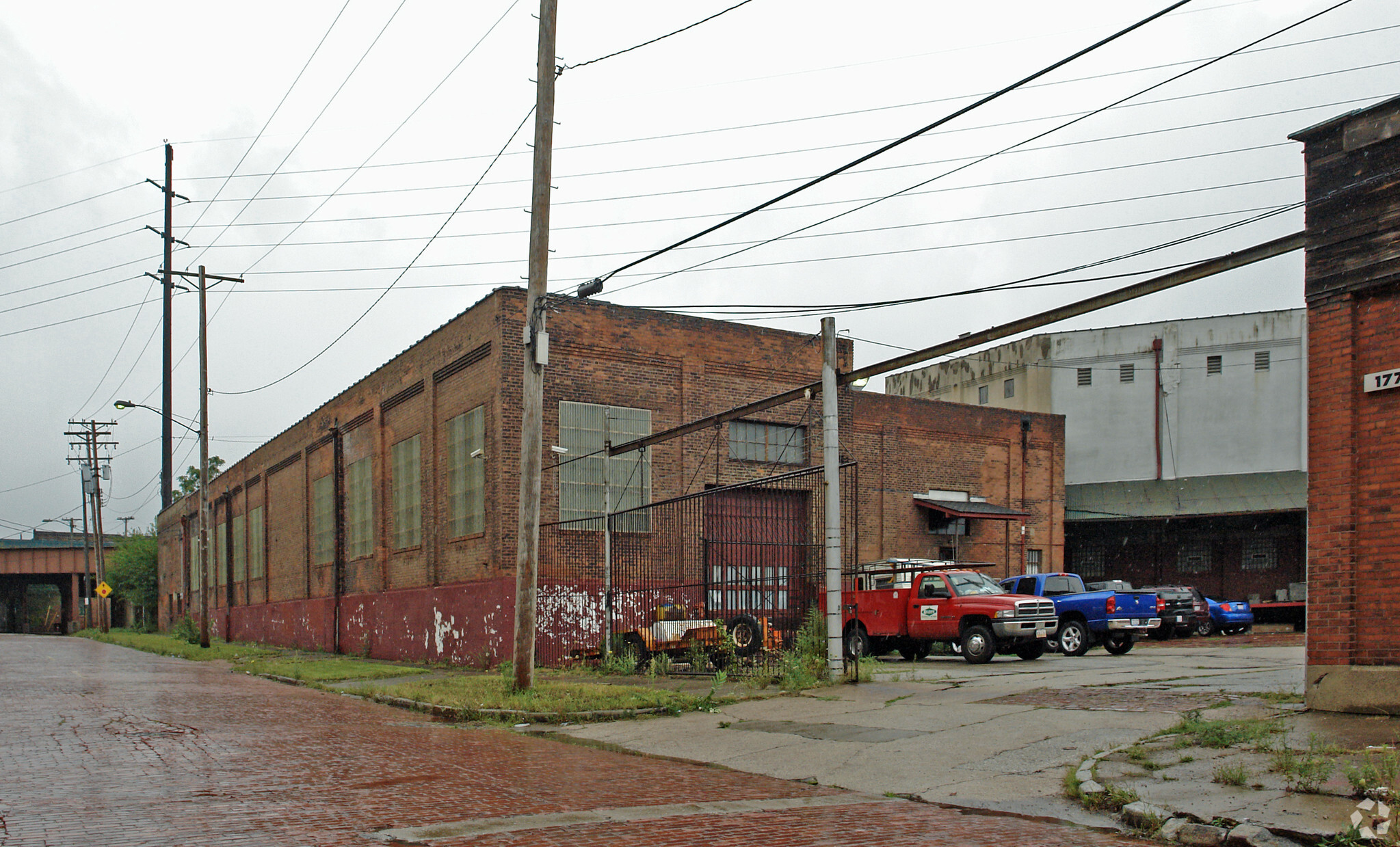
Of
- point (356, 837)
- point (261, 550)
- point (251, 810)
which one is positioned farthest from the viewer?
point (261, 550)

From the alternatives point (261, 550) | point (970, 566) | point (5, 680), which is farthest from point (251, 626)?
point (970, 566)

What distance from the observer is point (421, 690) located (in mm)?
17250

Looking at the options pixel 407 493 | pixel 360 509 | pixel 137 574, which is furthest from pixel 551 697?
pixel 137 574

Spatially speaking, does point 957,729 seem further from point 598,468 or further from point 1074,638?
point 598,468

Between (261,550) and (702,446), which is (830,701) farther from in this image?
(261,550)

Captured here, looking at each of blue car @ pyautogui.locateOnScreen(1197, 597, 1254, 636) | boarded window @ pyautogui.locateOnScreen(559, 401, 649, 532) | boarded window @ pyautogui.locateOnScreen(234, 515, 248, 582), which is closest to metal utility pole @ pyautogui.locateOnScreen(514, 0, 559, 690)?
boarded window @ pyautogui.locateOnScreen(559, 401, 649, 532)

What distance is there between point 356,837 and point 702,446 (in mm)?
20766

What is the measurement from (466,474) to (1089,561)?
91.4 feet

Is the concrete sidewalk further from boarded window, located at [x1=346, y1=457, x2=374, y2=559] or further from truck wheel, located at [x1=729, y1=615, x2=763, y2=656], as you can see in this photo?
boarded window, located at [x1=346, y1=457, x2=374, y2=559]

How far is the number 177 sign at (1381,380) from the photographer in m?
11.0

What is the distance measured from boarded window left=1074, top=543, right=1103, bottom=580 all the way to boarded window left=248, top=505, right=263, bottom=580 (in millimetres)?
32970

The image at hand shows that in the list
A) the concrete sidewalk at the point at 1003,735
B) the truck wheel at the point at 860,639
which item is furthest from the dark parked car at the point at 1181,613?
the concrete sidewalk at the point at 1003,735

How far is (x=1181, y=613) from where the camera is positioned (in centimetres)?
2823

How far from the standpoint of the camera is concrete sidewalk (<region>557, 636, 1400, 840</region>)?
798cm
